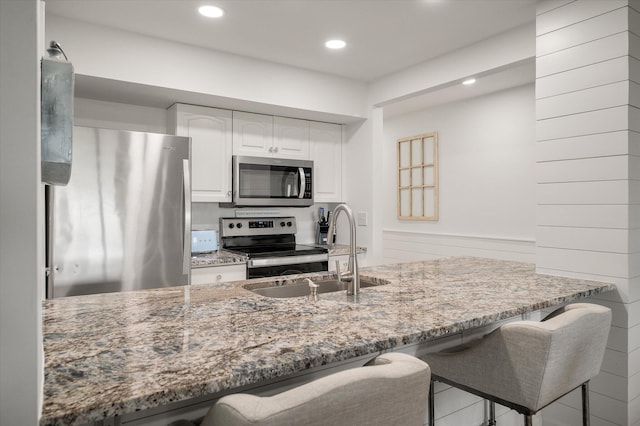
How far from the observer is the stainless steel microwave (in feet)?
11.3

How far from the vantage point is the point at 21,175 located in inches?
26.2

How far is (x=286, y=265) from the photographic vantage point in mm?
3357

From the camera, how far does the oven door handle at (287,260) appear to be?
3.17 metres

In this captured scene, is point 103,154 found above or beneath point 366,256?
above

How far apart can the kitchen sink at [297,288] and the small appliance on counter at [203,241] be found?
5.28ft

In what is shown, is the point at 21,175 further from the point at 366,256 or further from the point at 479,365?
the point at 366,256

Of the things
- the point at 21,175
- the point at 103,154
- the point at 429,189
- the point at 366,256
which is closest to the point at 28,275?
the point at 21,175

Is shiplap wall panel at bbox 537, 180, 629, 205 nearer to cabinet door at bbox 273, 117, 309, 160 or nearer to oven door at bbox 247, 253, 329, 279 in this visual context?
oven door at bbox 247, 253, 329, 279

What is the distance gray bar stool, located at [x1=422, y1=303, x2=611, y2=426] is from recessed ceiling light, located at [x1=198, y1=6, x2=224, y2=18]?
2.21m

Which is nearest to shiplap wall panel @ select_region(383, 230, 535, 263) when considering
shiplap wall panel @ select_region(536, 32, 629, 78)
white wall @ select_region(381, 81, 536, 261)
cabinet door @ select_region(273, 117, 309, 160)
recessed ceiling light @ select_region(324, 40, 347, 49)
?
white wall @ select_region(381, 81, 536, 261)

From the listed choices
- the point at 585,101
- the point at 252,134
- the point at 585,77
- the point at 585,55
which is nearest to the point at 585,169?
the point at 585,101

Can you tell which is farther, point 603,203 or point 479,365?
point 603,203

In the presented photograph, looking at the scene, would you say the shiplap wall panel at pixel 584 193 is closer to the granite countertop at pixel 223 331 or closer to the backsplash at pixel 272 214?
the granite countertop at pixel 223 331

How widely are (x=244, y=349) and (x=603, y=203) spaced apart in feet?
6.15
